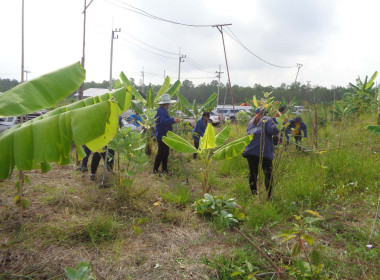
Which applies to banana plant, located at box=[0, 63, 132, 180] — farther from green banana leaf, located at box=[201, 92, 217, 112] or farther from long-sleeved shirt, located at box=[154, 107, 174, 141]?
green banana leaf, located at box=[201, 92, 217, 112]

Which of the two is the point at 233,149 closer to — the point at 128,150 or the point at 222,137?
the point at 222,137

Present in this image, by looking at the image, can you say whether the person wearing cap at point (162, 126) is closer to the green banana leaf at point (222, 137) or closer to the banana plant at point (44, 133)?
the green banana leaf at point (222, 137)

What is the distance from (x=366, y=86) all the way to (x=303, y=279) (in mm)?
10196

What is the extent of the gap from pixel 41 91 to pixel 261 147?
306cm

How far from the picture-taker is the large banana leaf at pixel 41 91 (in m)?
1.82

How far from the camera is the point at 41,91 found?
6.56 ft

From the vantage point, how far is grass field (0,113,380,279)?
236 cm

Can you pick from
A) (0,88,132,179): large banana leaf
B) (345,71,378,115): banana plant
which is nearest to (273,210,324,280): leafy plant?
(0,88,132,179): large banana leaf

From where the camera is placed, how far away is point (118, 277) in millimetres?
2236

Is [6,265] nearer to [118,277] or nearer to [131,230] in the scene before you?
[118,277]

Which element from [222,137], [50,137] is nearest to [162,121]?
[222,137]

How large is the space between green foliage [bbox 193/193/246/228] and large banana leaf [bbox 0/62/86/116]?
226 cm

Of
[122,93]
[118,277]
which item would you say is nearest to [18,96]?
[122,93]

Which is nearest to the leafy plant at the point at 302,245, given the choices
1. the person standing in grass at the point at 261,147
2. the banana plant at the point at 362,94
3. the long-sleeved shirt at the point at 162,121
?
the person standing in grass at the point at 261,147
